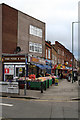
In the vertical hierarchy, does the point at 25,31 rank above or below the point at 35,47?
above

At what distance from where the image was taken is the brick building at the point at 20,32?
75.5 feet

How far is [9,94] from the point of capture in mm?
14008

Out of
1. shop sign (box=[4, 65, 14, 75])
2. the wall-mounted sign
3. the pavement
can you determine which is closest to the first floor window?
the wall-mounted sign

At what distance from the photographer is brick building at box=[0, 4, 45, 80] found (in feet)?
75.5

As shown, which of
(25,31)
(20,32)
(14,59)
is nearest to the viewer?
→ (14,59)

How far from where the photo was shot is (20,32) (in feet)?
83.8

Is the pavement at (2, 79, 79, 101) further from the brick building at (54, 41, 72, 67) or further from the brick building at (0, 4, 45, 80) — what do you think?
the brick building at (54, 41, 72, 67)

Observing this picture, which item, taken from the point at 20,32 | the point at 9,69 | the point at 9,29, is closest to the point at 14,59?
the point at 9,69

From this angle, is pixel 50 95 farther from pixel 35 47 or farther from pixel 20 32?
pixel 35 47

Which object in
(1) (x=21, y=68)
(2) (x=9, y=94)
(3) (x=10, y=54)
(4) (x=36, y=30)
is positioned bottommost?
(2) (x=9, y=94)

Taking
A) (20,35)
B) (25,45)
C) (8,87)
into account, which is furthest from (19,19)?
(8,87)

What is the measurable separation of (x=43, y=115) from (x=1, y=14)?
60.1ft

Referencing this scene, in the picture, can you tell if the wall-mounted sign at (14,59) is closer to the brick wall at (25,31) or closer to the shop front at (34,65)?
the shop front at (34,65)

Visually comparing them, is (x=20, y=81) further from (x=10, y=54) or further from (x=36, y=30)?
(x=36, y=30)
